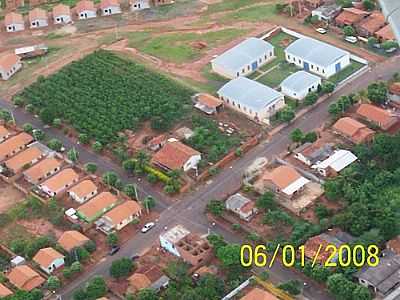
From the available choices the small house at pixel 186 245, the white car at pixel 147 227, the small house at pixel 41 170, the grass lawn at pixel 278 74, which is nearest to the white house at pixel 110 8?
the grass lawn at pixel 278 74

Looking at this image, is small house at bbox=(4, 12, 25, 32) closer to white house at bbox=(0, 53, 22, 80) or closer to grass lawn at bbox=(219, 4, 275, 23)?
white house at bbox=(0, 53, 22, 80)

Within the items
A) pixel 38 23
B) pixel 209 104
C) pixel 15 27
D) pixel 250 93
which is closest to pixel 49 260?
pixel 209 104

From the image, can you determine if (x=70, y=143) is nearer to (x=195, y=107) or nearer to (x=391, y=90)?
(x=195, y=107)

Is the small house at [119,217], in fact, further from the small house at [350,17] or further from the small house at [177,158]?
the small house at [350,17]

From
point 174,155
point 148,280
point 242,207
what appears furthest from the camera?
point 174,155

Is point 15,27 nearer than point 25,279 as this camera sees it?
No

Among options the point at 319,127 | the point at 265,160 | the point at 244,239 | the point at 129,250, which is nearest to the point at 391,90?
the point at 319,127

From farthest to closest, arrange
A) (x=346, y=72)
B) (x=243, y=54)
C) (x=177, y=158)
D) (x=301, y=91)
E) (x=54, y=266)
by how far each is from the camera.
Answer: (x=243, y=54), (x=346, y=72), (x=301, y=91), (x=177, y=158), (x=54, y=266)

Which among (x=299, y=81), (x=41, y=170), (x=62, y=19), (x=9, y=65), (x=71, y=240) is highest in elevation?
(x=62, y=19)

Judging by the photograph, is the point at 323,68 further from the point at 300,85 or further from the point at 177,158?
the point at 177,158
